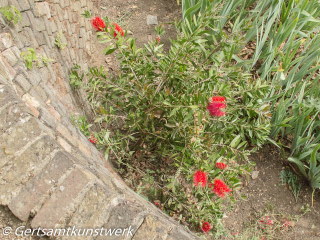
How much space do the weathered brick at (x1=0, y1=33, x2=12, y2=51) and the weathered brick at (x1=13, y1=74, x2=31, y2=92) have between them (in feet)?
0.63

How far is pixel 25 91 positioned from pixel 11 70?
0.16 meters

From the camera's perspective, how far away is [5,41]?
1.53m

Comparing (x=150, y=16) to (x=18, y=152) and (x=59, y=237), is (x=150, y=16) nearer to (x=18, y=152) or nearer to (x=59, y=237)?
(x=18, y=152)

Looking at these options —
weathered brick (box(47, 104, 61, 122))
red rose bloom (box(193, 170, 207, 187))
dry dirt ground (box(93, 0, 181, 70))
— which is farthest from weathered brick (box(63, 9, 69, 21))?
red rose bloom (box(193, 170, 207, 187))

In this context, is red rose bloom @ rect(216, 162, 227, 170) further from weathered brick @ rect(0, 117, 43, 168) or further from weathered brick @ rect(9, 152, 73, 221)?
weathered brick @ rect(0, 117, 43, 168)

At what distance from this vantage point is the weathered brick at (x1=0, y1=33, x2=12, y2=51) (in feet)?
4.92

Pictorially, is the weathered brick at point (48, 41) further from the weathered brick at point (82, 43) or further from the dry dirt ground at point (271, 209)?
the dry dirt ground at point (271, 209)

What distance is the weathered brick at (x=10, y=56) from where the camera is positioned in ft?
4.89

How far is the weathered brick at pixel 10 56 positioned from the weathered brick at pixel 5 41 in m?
0.03

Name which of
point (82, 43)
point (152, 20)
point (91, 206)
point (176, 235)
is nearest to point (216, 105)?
point (176, 235)

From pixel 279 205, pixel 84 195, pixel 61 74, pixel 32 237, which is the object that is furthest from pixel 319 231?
pixel 61 74

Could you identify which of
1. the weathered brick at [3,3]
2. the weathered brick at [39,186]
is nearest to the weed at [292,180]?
the weathered brick at [39,186]

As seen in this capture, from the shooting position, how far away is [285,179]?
242cm

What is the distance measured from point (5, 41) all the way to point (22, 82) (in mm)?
297
